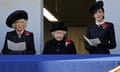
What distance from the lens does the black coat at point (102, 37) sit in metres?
5.41

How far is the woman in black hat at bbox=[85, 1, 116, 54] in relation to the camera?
5395 mm

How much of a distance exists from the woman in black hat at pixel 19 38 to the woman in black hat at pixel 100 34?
0.62 meters

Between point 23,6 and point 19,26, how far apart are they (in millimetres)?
1475

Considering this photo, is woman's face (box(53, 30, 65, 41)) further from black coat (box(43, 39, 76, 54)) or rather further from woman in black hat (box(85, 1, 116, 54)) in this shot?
woman in black hat (box(85, 1, 116, 54))

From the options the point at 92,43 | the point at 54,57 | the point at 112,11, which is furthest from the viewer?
the point at 112,11

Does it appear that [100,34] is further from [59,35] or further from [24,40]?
[24,40]

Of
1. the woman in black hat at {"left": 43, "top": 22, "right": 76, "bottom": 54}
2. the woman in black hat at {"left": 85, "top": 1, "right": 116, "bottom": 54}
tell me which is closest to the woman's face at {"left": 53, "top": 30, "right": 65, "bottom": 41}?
the woman in black hat at {"left": 43, "top": 22, "right": 76, "bottom": 54}

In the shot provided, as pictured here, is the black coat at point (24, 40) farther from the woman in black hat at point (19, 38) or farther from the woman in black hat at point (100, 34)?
the woman in black hat at point (100, 34)

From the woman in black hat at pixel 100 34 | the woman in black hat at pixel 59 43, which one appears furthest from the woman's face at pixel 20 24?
the woman in black hat at pixel 100 34

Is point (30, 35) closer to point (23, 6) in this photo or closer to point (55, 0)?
point (23, 6)

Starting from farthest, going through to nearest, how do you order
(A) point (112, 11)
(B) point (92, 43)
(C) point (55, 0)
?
(C) point (55, 0) < (A) point (112, 11) < (B) point (92, 43)

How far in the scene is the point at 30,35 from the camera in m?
5.60

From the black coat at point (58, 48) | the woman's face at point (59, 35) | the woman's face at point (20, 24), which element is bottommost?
the black coat at point (58, 48)

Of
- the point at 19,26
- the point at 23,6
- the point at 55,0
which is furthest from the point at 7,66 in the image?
the point at 55,0
